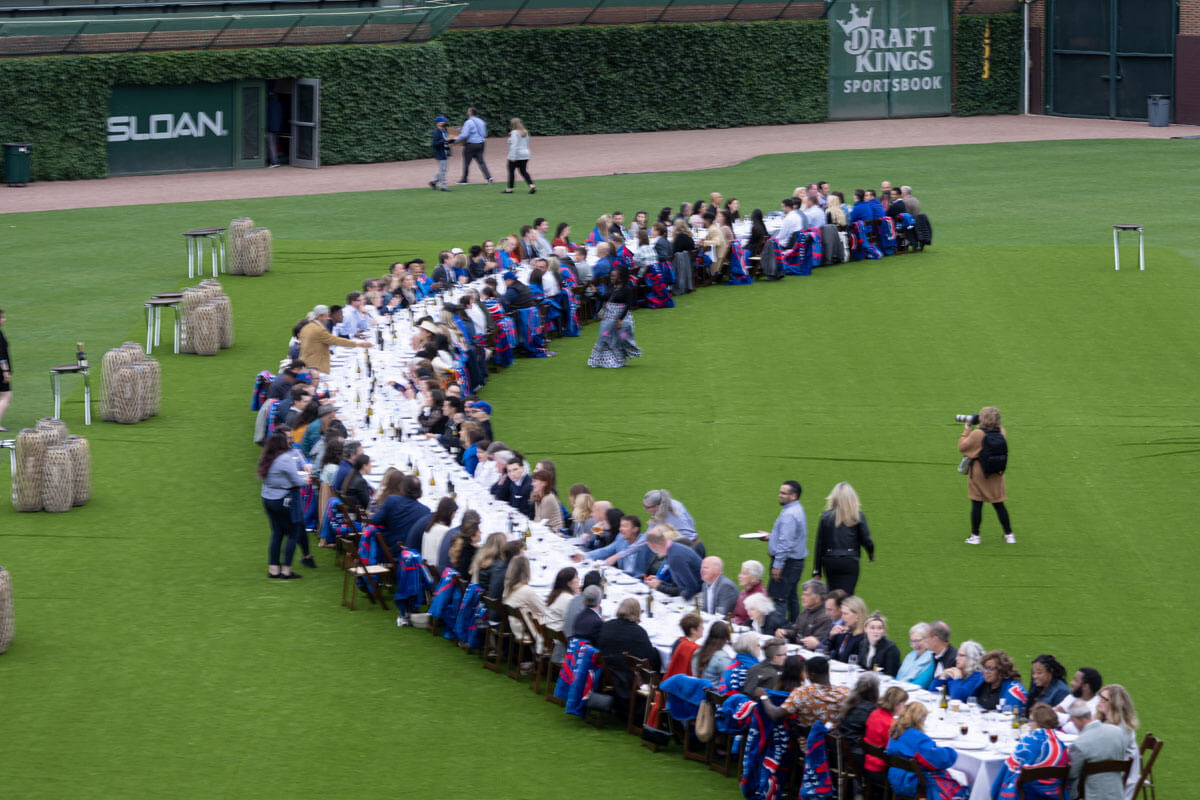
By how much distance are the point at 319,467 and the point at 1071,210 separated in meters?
23.9

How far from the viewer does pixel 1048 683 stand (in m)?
11.4

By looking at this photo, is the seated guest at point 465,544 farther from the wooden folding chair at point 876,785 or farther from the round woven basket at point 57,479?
the round woven basket at point 57,479

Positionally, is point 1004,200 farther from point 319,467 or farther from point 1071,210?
point 319,467

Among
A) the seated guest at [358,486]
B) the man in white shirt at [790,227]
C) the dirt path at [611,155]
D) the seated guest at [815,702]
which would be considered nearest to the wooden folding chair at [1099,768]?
the seated guest at [815,702]

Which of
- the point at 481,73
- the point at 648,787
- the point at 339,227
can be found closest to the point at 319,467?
the point at 648,787

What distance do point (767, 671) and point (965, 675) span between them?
1570 millimetres

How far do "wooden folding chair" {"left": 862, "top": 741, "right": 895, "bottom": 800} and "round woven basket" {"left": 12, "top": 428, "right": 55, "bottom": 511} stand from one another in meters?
10.3

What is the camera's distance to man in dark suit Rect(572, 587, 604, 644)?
12.6m

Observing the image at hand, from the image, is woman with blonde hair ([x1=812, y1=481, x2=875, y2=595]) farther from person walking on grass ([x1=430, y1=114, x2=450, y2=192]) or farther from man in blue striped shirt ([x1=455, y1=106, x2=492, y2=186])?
man in blue striped shirt ([x1=455, y1=106, x2=492, y2=186])

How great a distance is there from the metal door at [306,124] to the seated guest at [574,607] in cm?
2916

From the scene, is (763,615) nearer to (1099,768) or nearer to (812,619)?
(812,619)

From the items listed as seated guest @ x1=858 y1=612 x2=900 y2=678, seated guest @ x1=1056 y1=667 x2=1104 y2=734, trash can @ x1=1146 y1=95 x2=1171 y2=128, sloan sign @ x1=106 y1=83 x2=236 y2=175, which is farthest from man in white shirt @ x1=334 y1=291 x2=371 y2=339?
trash can @ x1=1146 y1=95 x2=1171 y2=128

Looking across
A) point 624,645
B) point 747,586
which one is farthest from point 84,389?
point 747,586

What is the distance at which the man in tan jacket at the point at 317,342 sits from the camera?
66.4ft
